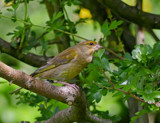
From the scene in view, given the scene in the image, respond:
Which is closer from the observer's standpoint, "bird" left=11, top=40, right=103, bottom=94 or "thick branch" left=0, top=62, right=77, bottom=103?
"thick branch" left=0, top=62, right=77, bottom=103

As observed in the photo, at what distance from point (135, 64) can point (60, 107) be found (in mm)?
Result: 1669

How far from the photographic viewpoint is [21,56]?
4.31 metres

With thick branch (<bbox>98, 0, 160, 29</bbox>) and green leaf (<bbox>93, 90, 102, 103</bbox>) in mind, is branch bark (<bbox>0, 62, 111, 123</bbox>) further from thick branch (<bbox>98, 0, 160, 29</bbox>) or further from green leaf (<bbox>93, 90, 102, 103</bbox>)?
thick branch (<bbox>98, 0, 160, 29</bbox>)

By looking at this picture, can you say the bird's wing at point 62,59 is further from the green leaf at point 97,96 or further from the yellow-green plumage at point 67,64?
the green leaf at point 97,96

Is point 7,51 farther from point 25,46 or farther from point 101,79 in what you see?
point 101,79

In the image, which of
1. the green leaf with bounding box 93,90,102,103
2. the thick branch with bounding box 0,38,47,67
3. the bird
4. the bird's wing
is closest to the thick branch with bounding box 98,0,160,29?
the bird

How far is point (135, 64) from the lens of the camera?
9.90 feet

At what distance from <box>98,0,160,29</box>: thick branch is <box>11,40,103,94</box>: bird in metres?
0.49

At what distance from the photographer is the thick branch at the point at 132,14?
3.86 metres

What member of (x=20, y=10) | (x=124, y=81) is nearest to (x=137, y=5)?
(x=124, y=81)

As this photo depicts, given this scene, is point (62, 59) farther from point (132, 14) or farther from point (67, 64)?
point (132, 14)

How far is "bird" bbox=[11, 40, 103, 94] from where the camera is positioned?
4.10m

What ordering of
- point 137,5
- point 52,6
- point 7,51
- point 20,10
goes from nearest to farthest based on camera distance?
1. point 137,5
2. point 7,51
3. point 52,6
4. point 20,10

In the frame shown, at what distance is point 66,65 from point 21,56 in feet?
2.03
